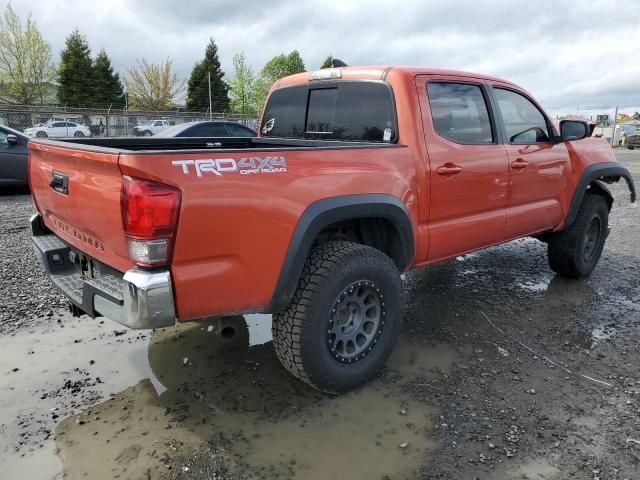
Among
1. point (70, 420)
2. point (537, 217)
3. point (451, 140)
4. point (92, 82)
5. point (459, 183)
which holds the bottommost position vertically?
point (70, 420)

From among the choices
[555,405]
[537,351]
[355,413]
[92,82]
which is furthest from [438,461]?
[92,82]

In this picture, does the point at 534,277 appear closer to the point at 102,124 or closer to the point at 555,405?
the point at 555,405

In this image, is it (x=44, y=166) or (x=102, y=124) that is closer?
(x=44, y=166)

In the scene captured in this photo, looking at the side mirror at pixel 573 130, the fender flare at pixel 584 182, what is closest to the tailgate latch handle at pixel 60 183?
the side mirror at pixel 573 130

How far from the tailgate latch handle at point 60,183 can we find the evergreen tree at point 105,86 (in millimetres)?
48597

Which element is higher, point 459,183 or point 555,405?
point 459,183

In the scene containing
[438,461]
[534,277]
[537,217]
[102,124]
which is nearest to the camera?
[438,461]

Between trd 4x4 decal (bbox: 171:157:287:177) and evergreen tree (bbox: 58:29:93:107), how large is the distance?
49.3 metres

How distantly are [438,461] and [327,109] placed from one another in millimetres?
2565

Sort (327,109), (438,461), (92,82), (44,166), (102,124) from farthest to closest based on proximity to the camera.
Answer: (92,82)
(102,124)
(327,109)
(44,166)
(438,461)

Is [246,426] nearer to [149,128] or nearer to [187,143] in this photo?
[187,143]

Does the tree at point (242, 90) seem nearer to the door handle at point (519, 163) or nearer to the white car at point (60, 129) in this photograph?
the white car at point (60, 129)

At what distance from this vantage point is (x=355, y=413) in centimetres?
284

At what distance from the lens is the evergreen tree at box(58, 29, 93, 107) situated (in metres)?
45.2
